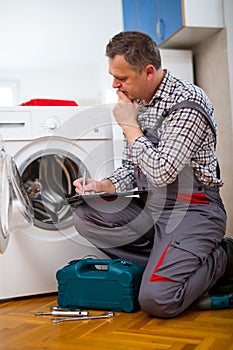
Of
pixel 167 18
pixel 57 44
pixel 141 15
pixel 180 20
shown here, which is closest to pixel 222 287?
pixel 180 20

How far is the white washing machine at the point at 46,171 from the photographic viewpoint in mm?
2107

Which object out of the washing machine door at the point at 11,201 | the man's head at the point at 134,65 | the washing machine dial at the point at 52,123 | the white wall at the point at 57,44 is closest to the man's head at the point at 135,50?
the man's head at the point at 134,65

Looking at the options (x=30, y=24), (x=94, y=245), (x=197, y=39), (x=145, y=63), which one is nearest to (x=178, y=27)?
(x=197, y=39)

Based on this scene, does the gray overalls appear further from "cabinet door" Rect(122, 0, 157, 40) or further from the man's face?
"cabinet door" Rect(122, 0, 157, 40)

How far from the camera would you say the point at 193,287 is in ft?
5.66

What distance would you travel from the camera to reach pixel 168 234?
1.82 meters

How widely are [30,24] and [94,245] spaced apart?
3.34 m

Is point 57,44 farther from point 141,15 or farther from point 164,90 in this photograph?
point 164,90

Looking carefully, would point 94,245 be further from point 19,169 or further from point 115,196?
point 19,169

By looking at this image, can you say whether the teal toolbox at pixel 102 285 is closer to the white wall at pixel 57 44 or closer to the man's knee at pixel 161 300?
Answer: the man's knee at pixel 161 300

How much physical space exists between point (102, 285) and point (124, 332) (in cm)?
30

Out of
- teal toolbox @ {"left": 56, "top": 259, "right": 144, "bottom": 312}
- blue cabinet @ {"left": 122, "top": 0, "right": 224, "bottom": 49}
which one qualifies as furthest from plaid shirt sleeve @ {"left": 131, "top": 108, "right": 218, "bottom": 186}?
blue cabinet @ {"left": 122, "top": 0, "right": 224, "bottom": 49}

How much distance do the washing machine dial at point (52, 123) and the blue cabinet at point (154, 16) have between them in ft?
3.41

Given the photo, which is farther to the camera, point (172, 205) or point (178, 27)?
point (178, 27)
